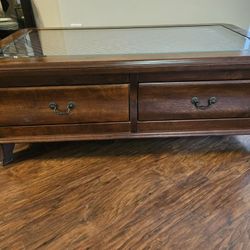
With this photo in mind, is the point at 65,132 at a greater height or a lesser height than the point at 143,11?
lesser

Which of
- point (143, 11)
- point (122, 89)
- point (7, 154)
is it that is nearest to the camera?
point (122, 89)

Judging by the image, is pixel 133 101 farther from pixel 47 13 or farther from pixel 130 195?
pixel 47 13

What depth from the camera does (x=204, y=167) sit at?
1.02m

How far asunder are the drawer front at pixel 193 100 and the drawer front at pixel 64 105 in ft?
0.29

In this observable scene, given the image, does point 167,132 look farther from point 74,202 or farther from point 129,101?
point 74,202

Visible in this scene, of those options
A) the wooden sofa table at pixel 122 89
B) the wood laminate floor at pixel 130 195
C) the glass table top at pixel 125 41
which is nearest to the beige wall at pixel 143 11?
the glass table top at pixel 125 41

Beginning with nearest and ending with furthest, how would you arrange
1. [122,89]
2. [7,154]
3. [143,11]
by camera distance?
[122,89] < [7,154] < [143,11]

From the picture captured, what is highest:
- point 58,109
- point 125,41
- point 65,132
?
point 125,41

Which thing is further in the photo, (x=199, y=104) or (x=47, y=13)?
(x=47, y=13)

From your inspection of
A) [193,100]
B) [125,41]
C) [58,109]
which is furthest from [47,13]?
[193,100]

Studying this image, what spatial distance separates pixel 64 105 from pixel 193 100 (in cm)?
48

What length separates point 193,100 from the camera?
876mm

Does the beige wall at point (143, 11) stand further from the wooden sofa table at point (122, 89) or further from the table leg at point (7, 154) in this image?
the table leg at point (7, 154)

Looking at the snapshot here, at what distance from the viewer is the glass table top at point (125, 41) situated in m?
0.89
